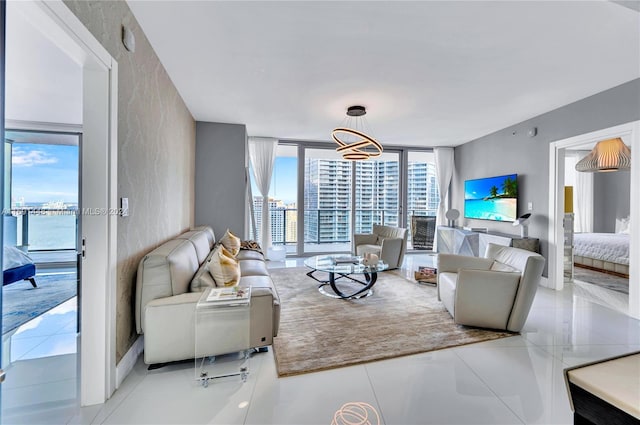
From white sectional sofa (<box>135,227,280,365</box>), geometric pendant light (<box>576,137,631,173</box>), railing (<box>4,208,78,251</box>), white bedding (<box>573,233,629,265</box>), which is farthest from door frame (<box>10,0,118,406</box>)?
white bedding (<box>573,233,629,265</box>)

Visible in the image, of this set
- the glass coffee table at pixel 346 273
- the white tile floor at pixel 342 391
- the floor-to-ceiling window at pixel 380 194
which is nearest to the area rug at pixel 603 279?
the white tile floor at pixel 342 391

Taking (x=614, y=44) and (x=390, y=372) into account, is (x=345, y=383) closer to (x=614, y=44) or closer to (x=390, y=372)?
(x=390, y=372)

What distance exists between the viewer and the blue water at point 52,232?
5145 mm

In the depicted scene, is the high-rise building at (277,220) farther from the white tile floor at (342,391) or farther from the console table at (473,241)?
the white tile floor at (342,391)

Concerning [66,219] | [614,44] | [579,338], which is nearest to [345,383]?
[579,338]

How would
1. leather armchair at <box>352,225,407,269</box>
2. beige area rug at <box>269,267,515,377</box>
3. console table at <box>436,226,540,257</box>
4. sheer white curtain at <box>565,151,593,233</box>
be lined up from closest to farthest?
beige area rug at <box>269,267,515,377</box>
console table at <box>436,226,540,257</box>
leather armchair at <box>352,225,407,269</box>
sheer white curtain at <box>565,151,593,233</box>

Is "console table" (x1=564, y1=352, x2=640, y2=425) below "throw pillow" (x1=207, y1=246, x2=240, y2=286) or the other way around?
the other way around

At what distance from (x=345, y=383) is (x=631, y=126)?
13.5 feet

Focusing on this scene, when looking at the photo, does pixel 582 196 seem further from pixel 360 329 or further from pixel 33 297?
pixel 33 297

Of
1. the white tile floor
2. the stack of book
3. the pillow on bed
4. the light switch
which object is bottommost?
the white tile floor

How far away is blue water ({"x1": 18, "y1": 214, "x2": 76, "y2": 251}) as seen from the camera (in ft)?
16.9

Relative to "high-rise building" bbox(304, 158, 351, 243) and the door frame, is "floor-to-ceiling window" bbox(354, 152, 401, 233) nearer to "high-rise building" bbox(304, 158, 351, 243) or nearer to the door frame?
"high-rise building" bbox(304, 158, 351, 243)

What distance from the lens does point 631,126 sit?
3.05 metres

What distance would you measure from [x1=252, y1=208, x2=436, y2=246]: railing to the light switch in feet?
14.1
